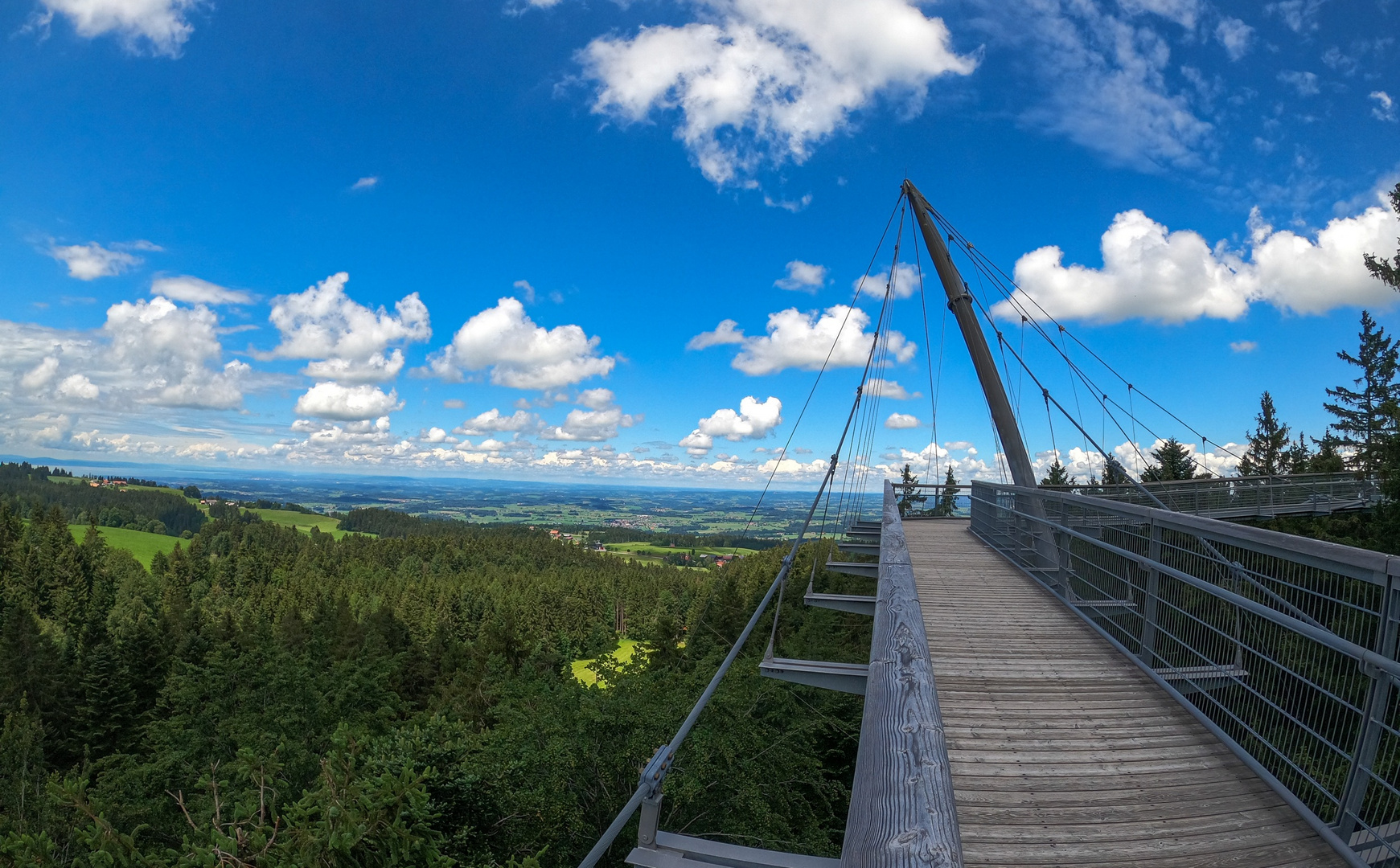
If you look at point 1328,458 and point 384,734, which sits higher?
point 1328,458

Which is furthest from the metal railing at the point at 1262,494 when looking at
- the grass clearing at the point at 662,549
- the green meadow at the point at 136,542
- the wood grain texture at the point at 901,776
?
the green meadow at the point at 136,542

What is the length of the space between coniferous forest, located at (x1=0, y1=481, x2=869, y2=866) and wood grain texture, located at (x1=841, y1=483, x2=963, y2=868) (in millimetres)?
5719

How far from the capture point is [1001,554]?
976cm

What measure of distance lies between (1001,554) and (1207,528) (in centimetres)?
621

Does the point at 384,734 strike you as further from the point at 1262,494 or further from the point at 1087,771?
the point at 1262,494

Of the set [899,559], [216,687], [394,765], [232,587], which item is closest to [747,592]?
[216,687]

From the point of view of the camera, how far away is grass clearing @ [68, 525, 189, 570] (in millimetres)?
92544

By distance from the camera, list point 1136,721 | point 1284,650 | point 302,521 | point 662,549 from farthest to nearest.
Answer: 1. point 302,521
2. point 662,549
3. point 1136,721
4. point 1284,650

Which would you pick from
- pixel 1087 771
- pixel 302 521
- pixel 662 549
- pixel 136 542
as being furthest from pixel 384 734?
pixel 302 521

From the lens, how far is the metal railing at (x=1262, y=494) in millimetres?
21078

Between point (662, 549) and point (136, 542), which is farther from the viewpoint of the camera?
point (662, 549)

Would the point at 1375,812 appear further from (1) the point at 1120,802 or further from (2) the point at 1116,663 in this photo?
(2) the point at 1116,663

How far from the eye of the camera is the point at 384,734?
22.4 metres

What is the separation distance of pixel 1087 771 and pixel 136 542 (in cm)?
13024
